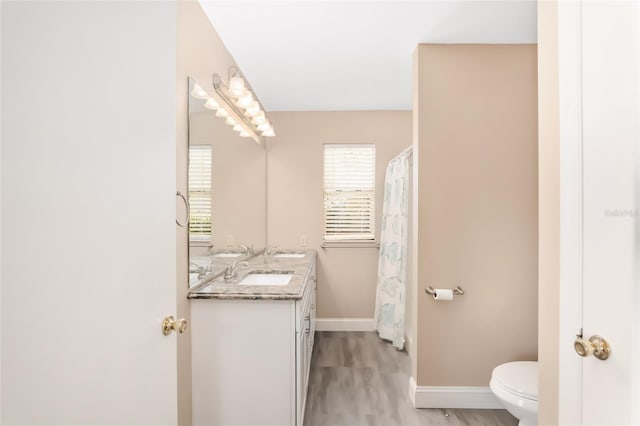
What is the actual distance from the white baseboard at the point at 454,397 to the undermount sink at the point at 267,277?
47.6 inches

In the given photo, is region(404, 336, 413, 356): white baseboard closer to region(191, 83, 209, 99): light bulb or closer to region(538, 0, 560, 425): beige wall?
region(538, 0, 560, 425): beige wall

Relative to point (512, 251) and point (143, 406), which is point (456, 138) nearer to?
point (512, 251)

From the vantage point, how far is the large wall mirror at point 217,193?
1762mm

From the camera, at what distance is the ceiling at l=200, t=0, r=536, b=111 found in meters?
1.83

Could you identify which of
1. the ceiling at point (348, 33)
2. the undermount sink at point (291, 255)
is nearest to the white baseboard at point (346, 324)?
the undermount sink at point (291, 255)

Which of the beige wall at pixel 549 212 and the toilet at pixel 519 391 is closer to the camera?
the beige wall at pixel 549 212

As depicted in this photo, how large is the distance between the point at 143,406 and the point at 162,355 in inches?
5.4

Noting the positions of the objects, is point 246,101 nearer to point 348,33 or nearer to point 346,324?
point 348,33

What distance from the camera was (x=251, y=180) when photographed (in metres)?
3.16

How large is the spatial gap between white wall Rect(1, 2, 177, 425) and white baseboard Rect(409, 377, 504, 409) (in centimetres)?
182

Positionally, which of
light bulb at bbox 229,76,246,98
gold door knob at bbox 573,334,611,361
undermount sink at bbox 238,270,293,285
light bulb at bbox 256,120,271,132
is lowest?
undermount sink at bbox 238,270,293,285

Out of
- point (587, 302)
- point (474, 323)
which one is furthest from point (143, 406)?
point (474, 323)

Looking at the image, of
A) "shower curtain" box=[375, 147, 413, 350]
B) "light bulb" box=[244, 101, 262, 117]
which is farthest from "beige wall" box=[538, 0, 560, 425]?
"light bulb" box=[244, 101, 262, 117]

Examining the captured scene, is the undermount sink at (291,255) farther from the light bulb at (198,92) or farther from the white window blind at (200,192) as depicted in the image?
the light bulb at (198,92)
